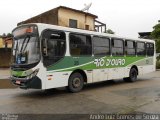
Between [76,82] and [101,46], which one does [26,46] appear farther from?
[101,46]

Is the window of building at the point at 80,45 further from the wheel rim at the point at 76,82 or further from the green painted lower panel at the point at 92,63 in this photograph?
the wheel rim at the point at 76,82

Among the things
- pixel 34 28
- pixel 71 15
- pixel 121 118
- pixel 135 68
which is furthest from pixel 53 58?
pixel 71 15

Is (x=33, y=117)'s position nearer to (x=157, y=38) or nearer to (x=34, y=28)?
(x=34, y=28)

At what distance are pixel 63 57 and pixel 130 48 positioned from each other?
587 cm

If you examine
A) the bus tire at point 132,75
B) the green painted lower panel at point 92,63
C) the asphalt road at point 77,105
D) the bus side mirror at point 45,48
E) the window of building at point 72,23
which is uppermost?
the window of building at point 72,23

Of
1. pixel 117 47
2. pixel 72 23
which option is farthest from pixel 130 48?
pixel 72 23

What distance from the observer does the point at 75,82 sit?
11789 mm

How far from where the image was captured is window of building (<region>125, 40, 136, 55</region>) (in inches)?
604

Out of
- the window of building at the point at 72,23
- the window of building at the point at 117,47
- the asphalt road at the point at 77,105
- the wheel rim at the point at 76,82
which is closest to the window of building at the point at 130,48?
the window of building at the point at 117,47

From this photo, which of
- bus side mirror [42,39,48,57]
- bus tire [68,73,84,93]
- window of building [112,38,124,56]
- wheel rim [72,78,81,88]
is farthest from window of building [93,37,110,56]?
bus side mirror [42,39,48,57]

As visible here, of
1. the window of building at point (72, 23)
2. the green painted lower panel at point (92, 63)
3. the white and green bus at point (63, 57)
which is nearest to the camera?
the white and green bus at point (63, 57)

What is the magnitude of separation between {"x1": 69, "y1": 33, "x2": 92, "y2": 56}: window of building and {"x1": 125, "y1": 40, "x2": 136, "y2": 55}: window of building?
3.48 m

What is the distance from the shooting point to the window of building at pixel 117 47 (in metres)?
14.3

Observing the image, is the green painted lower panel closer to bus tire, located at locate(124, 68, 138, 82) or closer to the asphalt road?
bus tire, located at locate(124, 68, 138, 82)
